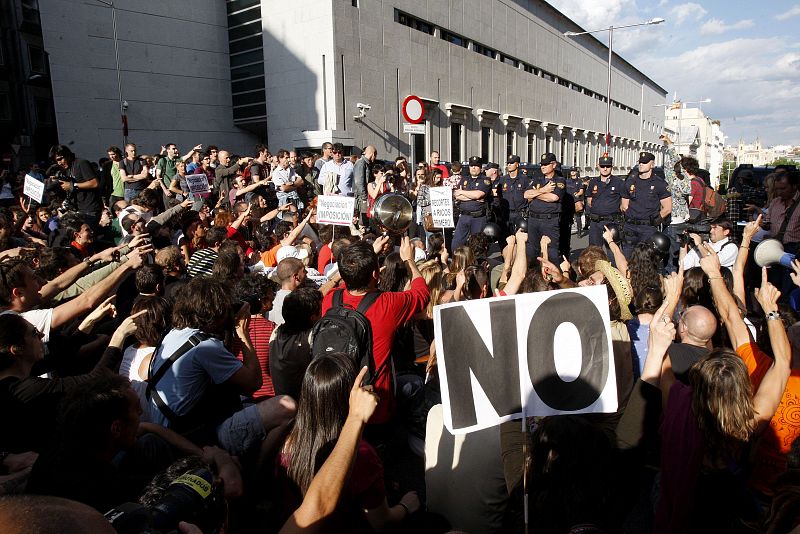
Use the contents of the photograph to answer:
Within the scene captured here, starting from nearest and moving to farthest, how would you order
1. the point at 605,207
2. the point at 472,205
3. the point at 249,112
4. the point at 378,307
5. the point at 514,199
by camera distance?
the point at 378,307
the point at 605,207
the point at 472,205
the point at 514,199
the point at 249,112

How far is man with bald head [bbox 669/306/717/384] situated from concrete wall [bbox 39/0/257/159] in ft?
80.7

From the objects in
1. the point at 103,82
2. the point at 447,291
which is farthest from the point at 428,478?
the point at 103,82

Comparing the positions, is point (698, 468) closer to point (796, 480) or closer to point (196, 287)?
point (796, 480)

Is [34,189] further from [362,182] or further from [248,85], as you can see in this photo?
[248,85]

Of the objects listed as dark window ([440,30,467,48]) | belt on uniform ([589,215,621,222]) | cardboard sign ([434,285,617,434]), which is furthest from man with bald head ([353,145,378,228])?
dark window ([440,30,467,48])

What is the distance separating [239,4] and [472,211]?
20487 mm

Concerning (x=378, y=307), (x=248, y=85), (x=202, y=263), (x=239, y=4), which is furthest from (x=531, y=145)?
(x=378, y=307)

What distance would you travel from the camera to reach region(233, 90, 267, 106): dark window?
82.3 feet

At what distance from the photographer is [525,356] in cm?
245

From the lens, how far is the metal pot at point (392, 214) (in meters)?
7.46

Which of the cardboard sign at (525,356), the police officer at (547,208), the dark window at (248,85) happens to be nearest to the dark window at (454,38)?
the dark window at (248,85)

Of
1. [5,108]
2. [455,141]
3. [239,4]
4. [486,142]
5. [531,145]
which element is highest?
[239,4]

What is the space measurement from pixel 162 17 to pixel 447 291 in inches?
976

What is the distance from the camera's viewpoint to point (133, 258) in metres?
3.83
